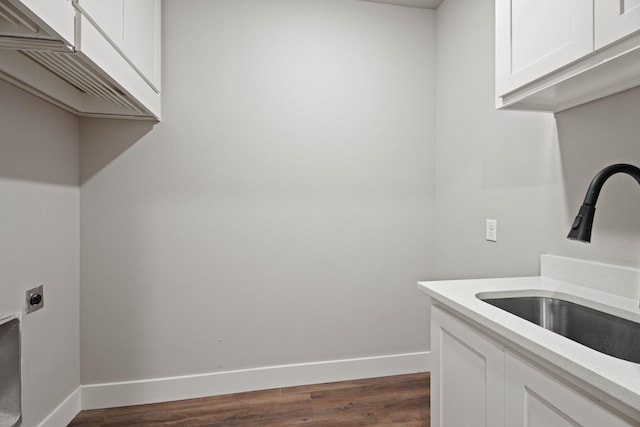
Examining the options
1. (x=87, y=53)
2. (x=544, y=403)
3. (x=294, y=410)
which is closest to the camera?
(x=544, y=403)

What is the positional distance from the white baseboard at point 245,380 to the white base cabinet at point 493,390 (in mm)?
1030

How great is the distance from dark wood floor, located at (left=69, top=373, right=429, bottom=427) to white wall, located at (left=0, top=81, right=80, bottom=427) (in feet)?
1.29

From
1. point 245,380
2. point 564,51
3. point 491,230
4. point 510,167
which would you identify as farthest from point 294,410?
point 564,51

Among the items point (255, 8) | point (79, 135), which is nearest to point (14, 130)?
point (79, 135)

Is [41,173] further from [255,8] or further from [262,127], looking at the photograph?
[255,8]

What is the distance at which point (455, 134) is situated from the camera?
7.30 ft

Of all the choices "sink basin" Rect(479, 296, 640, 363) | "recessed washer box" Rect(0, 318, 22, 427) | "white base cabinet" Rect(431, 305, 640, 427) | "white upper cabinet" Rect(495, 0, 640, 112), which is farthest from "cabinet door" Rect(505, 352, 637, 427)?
"recessed washer box" Rect(0, 318, 22, 427)

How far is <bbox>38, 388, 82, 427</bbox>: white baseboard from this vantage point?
1.72 m

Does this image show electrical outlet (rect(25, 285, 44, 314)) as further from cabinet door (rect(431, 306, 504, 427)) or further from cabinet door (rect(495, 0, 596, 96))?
cabinet door (rect(495, 0, 596, 96))

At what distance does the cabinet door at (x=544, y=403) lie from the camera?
2.28 feet

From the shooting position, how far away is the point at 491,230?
1890mm

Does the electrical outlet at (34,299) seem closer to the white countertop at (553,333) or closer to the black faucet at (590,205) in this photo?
the white countertop at (553,333)

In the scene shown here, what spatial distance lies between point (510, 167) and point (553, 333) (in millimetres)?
1102

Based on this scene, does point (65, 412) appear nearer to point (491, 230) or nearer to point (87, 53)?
point (87, 53)
